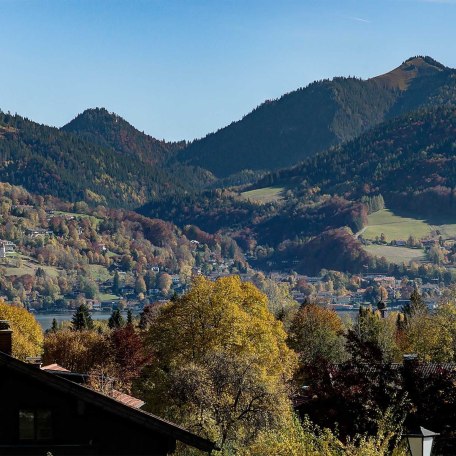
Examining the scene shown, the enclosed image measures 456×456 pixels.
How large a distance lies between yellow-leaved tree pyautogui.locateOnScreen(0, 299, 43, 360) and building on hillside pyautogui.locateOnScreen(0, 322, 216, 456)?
4037 inches

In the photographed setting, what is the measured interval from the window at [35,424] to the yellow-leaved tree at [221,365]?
421 inches

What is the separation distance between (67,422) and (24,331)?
11891 cm

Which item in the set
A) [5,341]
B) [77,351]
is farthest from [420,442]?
[77,351]

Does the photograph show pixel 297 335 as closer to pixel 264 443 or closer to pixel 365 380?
pixel 365 380

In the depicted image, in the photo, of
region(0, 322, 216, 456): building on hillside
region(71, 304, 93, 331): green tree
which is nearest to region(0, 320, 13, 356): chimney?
region(0, 322, 216, 456): building on hillside

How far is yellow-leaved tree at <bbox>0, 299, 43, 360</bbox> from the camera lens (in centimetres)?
14115

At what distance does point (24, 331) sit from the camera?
153250 millimetres

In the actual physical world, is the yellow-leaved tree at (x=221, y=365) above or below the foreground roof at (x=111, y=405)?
below

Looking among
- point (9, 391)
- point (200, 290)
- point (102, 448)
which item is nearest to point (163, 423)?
point (102, 448)

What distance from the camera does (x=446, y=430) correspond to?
46.3 metres

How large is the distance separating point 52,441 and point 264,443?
6060 mm

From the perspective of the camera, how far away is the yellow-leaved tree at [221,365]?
5306 centimetres

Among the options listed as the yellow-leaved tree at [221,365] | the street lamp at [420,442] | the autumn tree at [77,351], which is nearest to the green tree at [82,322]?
the autumn tree at [77,351]

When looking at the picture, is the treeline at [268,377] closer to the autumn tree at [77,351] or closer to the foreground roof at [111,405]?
the autumn tree at [77,351]
